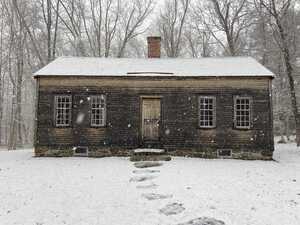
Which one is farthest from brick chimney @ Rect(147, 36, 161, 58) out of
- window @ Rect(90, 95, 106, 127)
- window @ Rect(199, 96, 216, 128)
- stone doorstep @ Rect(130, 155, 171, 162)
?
stone doorstep @ Rect(130, 155, 171, 162)

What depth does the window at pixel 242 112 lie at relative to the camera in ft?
54.4

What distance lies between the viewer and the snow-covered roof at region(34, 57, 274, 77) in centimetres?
1692

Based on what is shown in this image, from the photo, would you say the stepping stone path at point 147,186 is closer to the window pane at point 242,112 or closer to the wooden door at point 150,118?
the wooden door at point 150,118

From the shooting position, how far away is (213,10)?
97.9 ft

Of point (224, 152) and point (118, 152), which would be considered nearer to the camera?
point (224, 152)

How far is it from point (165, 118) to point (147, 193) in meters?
7.46

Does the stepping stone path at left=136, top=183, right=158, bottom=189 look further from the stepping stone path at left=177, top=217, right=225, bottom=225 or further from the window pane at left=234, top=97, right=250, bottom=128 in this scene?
the window pane at left=234, top=97, right=250, bottom=128

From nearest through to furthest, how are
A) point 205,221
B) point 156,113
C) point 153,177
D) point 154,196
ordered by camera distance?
point 205,221
point 154,196
point 153,177
point 156,113

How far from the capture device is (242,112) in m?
16.7

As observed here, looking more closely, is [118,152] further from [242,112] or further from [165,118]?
[242,112]

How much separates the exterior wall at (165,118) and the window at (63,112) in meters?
0.24

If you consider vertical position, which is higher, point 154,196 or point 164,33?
point 164,33

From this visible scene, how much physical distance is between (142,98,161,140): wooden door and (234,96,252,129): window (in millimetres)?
4215

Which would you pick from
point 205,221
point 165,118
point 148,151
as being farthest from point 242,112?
point 205,221
